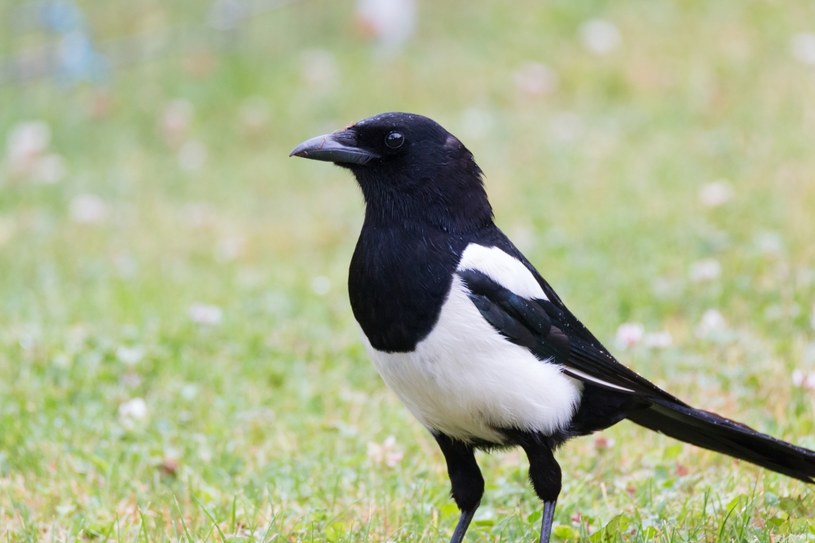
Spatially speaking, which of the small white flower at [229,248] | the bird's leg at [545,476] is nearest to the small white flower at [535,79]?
the small white flower at [229,248]

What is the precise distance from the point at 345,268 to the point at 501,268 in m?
3.23

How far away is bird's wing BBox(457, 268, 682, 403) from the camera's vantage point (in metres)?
2.62

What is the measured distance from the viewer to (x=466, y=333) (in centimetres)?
255

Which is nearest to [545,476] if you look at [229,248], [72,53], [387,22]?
[229,248]

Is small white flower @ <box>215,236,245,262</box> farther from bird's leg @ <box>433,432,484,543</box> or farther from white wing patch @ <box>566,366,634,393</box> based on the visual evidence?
white wing patch @ <box>566,366,634,393</box>

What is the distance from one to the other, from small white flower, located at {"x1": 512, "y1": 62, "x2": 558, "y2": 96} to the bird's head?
5752mm

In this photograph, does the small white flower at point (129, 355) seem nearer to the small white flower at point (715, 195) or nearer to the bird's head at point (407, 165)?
the bird's head at point (407, 165)

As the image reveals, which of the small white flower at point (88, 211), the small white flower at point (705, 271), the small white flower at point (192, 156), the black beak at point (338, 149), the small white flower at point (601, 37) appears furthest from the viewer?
the small white flower at point (601, 37)

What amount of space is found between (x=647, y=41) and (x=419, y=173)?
20.8 feet

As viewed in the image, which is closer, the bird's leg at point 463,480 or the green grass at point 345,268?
the bird's leg at point 463,480

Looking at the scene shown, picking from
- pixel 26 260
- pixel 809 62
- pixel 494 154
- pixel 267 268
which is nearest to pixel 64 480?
pixel 267 268

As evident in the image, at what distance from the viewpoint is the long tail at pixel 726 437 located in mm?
2832

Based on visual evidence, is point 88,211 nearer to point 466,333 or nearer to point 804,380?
point 804,380

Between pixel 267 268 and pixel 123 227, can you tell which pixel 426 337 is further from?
pixel 123 227
